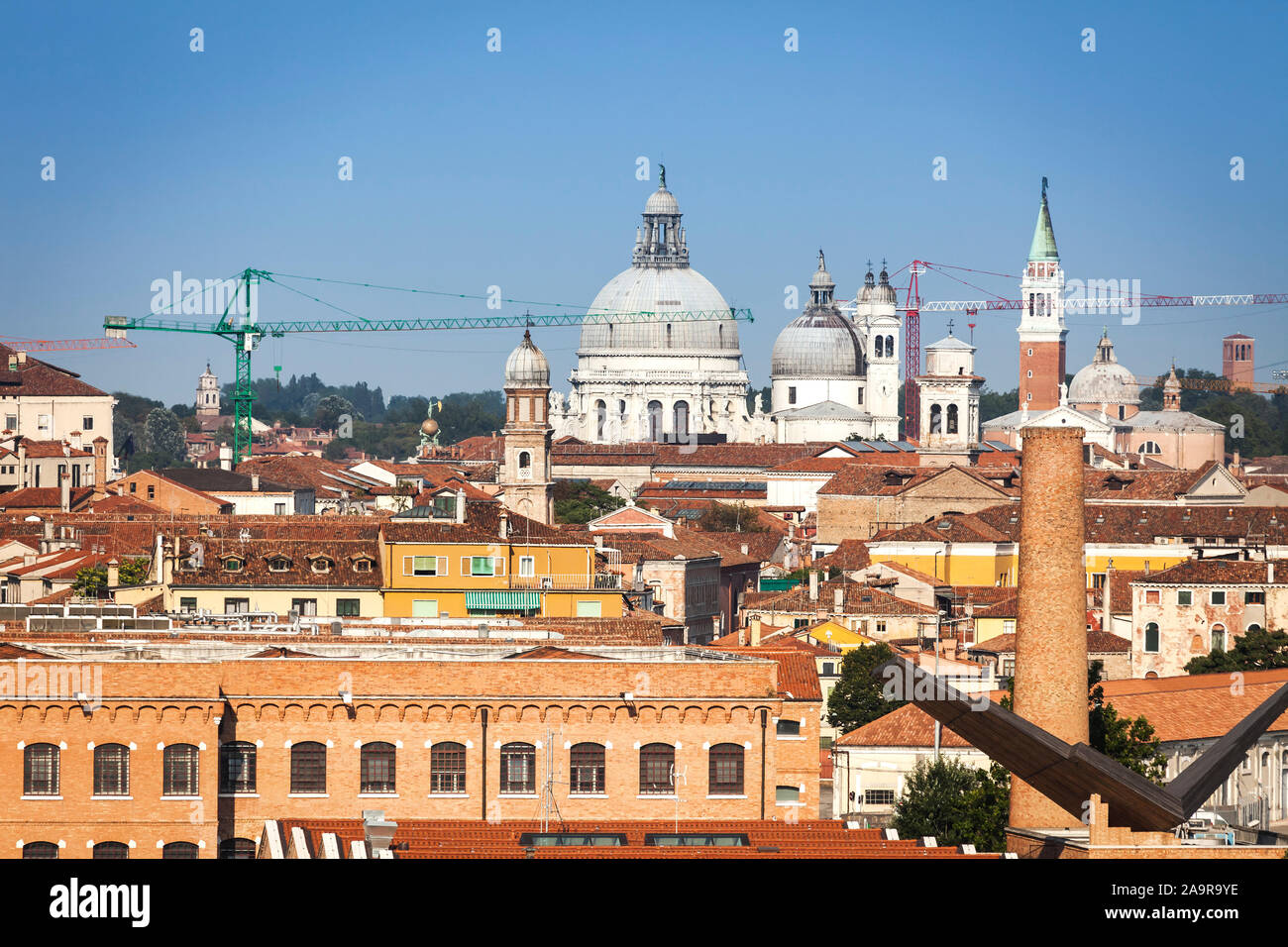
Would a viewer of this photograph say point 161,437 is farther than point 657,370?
Yes

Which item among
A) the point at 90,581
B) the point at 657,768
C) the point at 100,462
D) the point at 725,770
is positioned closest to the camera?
the point at 657,768

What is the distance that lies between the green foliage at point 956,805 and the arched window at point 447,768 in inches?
251

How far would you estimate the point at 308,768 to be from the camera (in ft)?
79.0

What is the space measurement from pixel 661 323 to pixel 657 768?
12224 cm

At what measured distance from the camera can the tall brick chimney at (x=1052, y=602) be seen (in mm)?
29922

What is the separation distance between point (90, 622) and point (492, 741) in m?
7.14

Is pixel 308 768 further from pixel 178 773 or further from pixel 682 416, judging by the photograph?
pixel 682 416

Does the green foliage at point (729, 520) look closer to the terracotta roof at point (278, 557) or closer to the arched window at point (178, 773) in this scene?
the terracotta roof at point (278, 557)

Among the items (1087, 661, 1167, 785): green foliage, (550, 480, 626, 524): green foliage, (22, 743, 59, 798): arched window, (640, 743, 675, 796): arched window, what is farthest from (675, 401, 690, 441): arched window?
(22, 743, 59, 798): arched window

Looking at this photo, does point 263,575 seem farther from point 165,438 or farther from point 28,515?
point 165,438

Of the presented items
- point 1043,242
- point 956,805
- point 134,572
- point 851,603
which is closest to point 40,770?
point 956,805

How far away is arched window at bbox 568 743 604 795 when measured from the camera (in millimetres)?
24328
